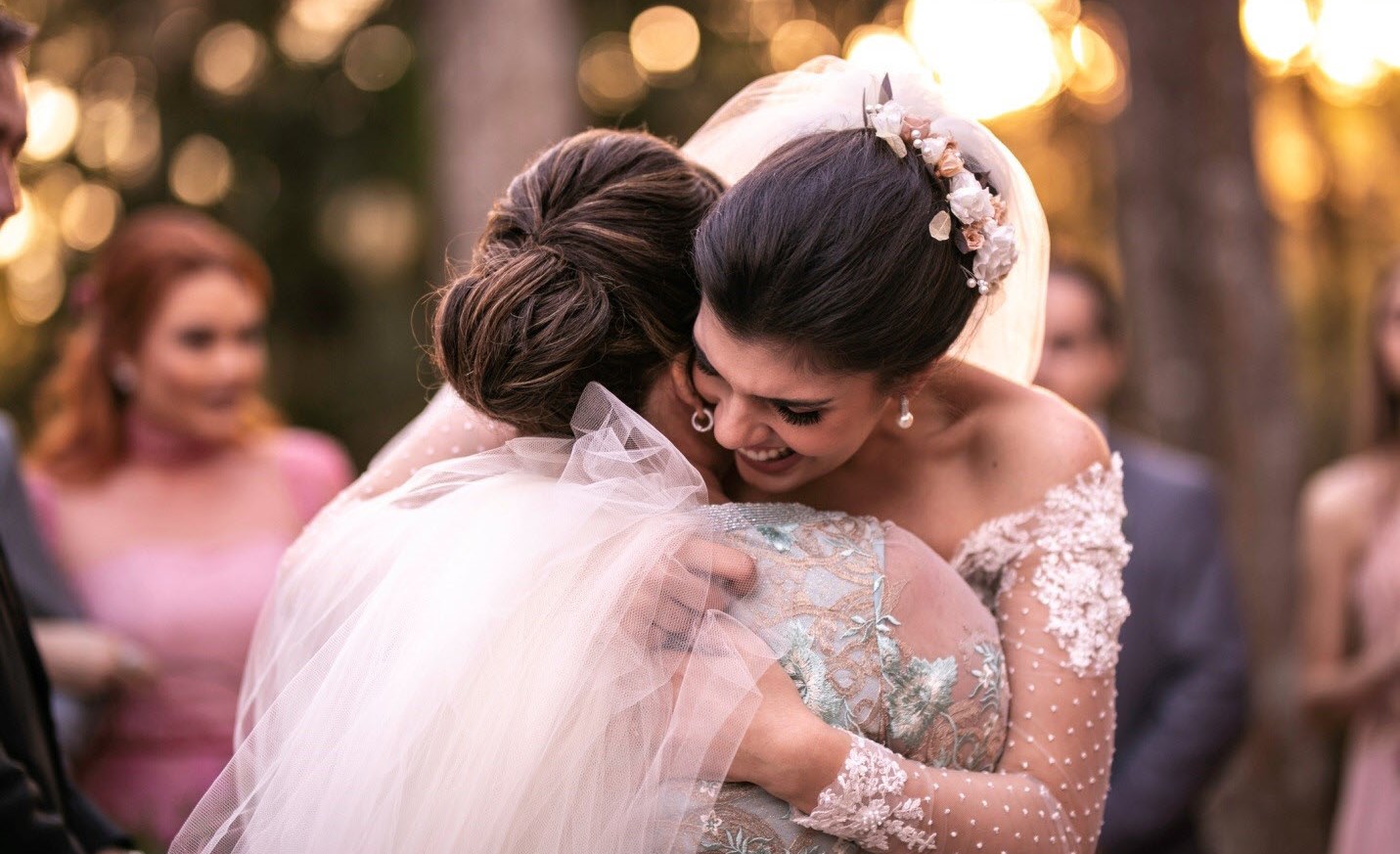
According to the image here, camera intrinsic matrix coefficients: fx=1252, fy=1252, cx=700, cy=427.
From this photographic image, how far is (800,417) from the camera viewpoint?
207 centimetres

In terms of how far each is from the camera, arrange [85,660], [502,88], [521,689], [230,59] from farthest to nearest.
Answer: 1. [230,59]
2. [502,88]
3. [85,660]
4. [521,689]

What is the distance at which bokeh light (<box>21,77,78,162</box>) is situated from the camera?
28.2 feet

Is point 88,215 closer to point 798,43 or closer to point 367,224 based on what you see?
point 367,224

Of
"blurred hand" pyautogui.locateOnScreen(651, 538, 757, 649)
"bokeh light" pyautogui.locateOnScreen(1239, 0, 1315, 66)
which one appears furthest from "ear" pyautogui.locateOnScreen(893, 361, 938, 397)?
"bokeh light" pyautogui.locateOnScreen(1239, 0, 1315, 66)

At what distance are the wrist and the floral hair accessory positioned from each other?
31.3 inches

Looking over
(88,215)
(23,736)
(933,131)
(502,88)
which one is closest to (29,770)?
(23,736)

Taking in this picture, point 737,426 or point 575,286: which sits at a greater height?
point 575,286

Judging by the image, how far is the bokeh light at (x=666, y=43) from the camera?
9.41 m

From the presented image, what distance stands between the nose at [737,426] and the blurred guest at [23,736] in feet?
4.06

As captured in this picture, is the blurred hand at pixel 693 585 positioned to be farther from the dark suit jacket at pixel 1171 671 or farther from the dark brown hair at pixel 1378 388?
the dark brown hair at pixel 1378 388

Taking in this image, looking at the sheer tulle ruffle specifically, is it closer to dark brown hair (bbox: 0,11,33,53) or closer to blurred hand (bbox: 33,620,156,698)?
dark brown hair (bbox: 0,11,33,53)

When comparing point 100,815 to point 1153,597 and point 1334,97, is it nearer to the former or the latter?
point 1153,597

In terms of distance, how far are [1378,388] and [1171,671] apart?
1442mm

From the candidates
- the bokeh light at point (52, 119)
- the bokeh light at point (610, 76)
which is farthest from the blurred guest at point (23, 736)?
the bokeh light at point (610, 76)
